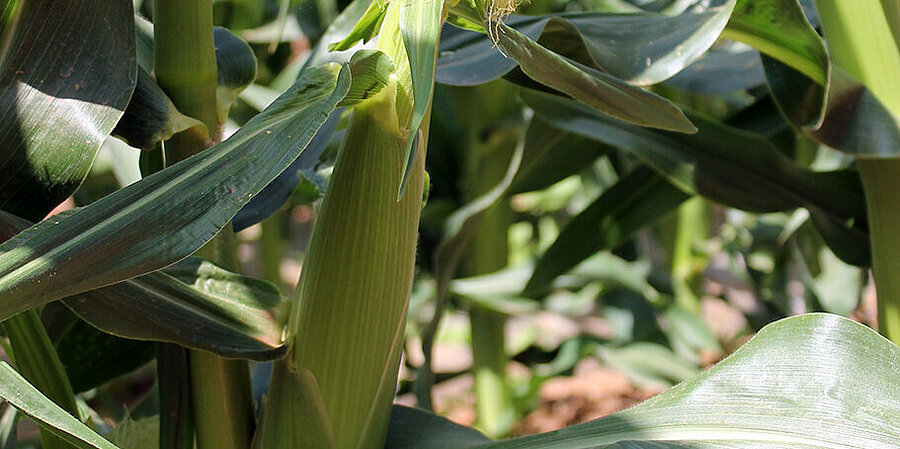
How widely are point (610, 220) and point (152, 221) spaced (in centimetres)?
54

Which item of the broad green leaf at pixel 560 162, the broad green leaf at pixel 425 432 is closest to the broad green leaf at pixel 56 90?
the broad green leaf at pixel 425 432

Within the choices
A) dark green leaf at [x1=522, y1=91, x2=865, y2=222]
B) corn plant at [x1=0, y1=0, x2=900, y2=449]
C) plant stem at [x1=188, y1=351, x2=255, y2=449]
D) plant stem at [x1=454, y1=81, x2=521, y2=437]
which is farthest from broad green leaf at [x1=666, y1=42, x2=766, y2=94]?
plant stem at [x1=188, y1=351, x2=255, y2=449]

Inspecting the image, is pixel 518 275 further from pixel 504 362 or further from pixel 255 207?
pixel 255 207

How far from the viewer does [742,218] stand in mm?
1418

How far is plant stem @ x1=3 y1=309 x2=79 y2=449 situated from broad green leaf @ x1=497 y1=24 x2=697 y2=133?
241mm

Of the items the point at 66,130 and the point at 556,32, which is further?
the point at 556,32

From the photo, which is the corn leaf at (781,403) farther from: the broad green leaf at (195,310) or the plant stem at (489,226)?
the plant stem at (489,226)

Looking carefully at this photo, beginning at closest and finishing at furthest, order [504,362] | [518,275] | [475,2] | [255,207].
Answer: [475,2] < [255,207] < [518,275] < [504,362]

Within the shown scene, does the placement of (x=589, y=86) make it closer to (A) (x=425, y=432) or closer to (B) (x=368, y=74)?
(B) (x=368, y=74)

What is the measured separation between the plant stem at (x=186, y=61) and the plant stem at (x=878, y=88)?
39 cm

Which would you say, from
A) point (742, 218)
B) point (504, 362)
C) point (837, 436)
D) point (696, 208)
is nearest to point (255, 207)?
point (837, 436)

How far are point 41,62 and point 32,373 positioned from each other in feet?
0.47

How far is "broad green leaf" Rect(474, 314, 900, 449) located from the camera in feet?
1.15

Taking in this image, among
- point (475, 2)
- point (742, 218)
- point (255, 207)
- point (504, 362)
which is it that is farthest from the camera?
point (742, 218)
